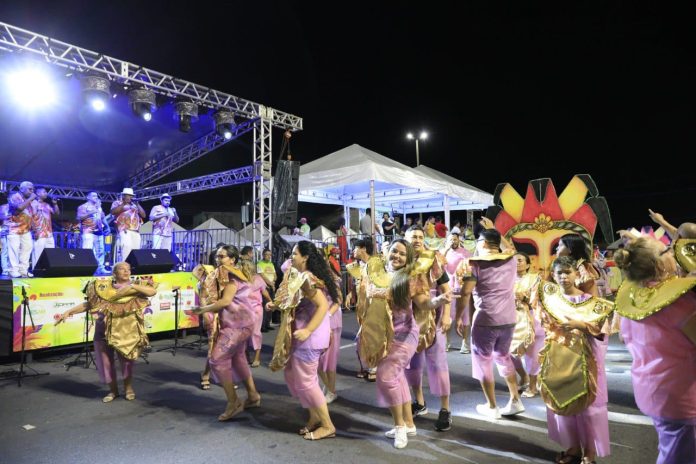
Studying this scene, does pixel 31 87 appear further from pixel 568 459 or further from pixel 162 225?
pixel 568 459

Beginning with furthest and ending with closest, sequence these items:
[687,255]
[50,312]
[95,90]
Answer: [95,90] → [50,312] → [687,255]

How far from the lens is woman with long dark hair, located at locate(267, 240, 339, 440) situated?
12.8 ft

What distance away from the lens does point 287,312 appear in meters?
4.03

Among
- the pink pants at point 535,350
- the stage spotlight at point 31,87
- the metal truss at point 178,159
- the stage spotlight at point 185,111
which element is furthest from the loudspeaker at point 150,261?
the pink pants at point 535,350

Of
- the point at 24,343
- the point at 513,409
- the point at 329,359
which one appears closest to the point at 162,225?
the point at 24,343

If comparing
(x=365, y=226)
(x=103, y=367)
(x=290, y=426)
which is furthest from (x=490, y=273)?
(x=365, y=226)

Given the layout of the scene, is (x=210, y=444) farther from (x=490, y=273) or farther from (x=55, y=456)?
(x=490, y=273)

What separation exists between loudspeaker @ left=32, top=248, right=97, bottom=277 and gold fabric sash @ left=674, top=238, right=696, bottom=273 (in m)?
8.87

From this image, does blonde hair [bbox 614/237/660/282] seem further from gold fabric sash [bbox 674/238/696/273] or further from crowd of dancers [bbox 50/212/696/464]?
gold fabric sash [bbox 674/238/696/273]

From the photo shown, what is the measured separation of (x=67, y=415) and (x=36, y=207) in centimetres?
713

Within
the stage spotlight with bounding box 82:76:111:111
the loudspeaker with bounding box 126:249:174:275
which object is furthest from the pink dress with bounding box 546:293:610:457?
the stage spotlight with bounding box 82:76:111:111

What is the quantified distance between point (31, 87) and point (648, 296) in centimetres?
1204

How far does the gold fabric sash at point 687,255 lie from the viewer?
243 cm

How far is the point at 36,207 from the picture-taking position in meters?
10.1
